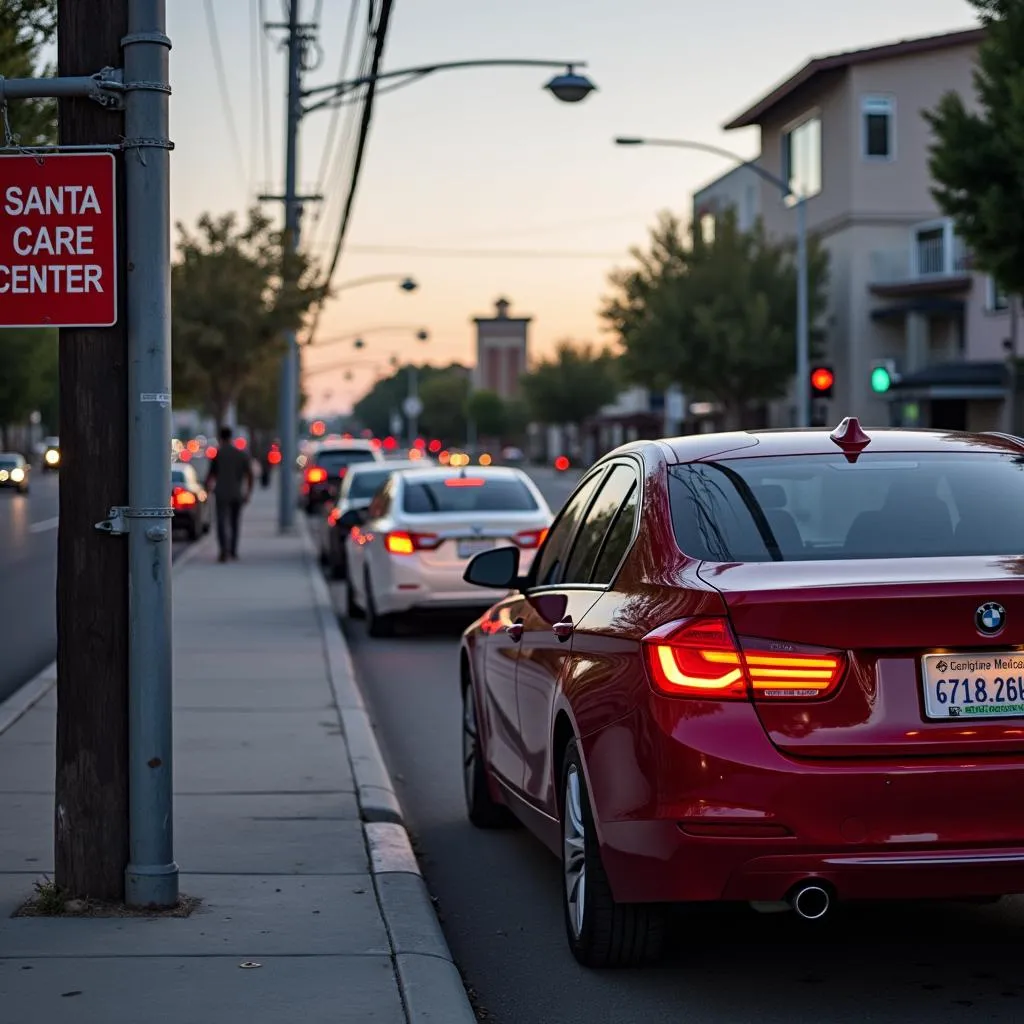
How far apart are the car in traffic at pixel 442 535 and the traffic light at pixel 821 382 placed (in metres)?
12.4

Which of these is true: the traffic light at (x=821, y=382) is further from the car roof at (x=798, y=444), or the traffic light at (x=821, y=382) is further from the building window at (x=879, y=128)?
the building window at (x=879, y=128)

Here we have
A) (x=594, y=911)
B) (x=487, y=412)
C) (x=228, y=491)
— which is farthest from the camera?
(x=487, y=412)

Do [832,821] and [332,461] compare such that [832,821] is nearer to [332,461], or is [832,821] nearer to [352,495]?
[352,495]

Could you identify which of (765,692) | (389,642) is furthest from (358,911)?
(389,642)

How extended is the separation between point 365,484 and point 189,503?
12.3m

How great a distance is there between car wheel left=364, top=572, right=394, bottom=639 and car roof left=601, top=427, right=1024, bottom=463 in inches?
421

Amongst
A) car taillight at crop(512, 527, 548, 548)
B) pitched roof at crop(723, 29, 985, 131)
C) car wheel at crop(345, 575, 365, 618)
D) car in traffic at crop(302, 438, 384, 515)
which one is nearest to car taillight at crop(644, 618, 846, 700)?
car taillight at crop(512, 527, 548, 548)

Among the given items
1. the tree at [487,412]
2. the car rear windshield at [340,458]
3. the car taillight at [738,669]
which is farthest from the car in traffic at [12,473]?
the tree at [487,412]

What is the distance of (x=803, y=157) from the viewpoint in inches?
2325

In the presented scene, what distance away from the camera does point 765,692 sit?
16.8 ft

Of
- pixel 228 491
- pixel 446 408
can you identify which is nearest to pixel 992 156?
pixel 228 491

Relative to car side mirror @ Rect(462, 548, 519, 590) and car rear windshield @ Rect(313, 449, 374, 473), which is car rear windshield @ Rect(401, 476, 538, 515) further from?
car rear windshield @ Rect(313, 449, 374, 473)

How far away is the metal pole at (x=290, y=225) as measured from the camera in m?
35.2

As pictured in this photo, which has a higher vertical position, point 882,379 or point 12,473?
point 882,379
